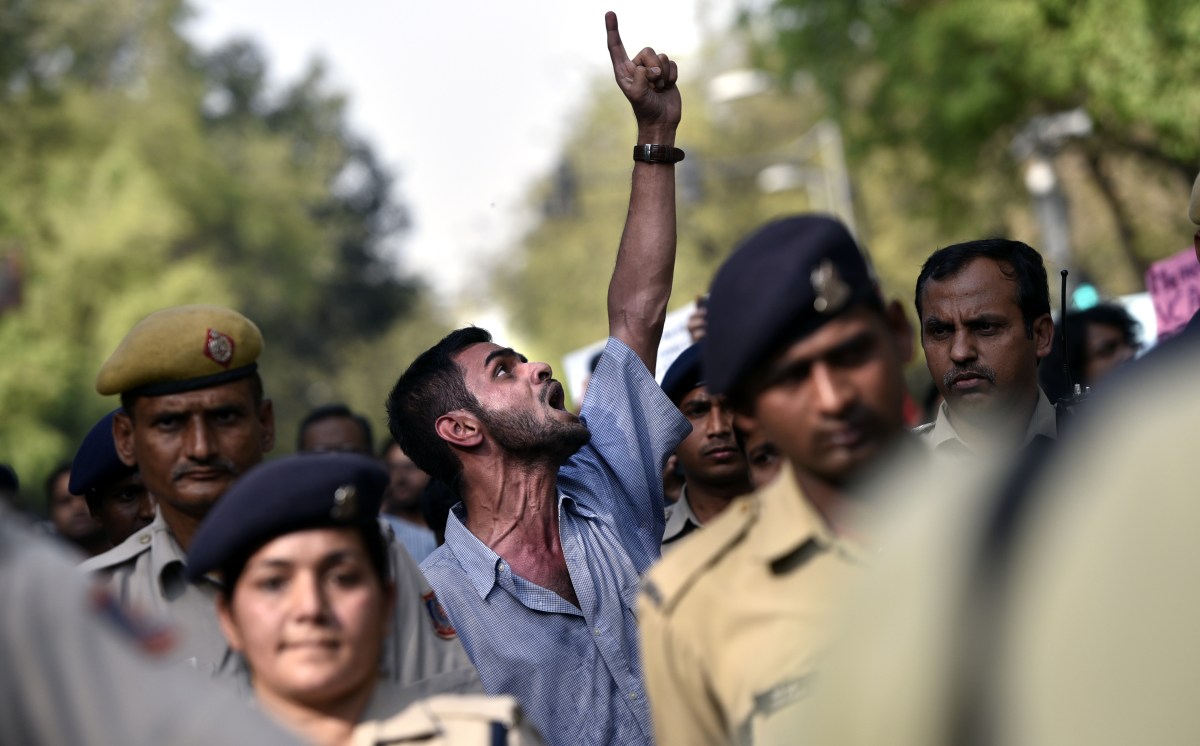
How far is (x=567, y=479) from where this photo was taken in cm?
491

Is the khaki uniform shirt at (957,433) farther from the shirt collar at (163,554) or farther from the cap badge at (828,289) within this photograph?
the cap badge at (828,289)

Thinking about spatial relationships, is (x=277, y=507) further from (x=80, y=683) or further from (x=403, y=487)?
(x=403, y=487)

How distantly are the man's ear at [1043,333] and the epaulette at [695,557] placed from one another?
259 cm

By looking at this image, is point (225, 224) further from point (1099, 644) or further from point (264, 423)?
point (1099, 644)

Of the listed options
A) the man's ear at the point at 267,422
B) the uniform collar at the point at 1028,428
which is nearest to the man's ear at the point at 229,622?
the man's ear at the point at 267,422

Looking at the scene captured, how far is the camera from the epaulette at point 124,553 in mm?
4211

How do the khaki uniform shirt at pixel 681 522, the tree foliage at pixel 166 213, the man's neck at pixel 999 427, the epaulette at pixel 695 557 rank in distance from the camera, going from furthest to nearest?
1. the tree foliage at pixel 166 213
2. the khaki uniform shirt at pixel 681 522
3. the man's neck at pixel 999 427
4. the epaulette at pixel 695 557

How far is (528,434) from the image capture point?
15.6 ft

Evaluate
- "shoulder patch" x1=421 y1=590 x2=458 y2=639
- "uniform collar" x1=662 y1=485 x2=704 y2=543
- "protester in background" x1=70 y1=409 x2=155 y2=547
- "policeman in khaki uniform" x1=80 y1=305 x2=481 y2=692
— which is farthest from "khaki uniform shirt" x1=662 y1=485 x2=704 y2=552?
"shoulder patch" x1=421 y1=590 x2=458 y2=639

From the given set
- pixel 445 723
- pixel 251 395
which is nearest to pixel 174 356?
pixel 251 395

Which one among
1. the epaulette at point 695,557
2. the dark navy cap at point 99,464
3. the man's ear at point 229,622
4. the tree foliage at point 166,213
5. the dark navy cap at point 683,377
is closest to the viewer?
the epaulette at point 695,557

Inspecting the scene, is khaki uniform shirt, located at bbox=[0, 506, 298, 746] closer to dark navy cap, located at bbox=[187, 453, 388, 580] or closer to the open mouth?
dark navy cap, located at bbox=[187, 453, 388, 580]

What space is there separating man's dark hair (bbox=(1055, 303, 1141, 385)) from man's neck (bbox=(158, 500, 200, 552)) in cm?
544

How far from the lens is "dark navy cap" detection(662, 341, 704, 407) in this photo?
6.29 meters
